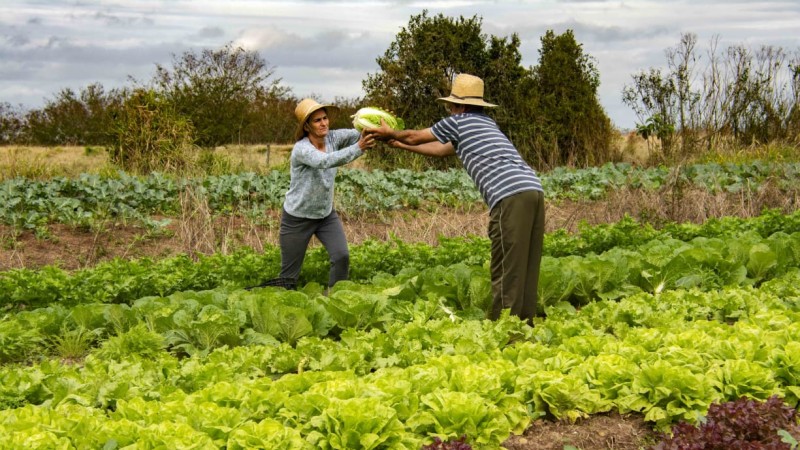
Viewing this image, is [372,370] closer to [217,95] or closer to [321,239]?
[321,239]

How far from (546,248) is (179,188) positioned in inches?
219

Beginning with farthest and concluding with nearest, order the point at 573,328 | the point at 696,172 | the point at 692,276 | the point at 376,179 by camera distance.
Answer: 1. the point at 696,172
2. the point at 376,179
3. the point at 692,276
4. the point at 573,328

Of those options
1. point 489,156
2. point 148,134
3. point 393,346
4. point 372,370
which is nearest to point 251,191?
point 148,134

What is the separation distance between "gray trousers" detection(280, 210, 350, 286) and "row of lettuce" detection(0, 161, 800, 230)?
3485 millimetres

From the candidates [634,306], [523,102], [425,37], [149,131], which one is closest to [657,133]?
[523,102]

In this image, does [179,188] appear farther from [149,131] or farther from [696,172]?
[696,172]

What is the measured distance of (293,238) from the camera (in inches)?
304

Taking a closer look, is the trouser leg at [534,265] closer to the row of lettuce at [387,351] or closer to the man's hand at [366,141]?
the row of lettuce at [387,351]

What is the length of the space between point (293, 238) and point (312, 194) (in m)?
0.44

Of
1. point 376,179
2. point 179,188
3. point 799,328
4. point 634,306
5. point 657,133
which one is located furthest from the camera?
point 657,133

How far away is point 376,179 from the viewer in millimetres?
13812

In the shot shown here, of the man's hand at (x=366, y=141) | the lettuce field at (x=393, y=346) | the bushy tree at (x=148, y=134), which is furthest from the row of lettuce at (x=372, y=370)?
the bushy tree at (x=148, y=134)

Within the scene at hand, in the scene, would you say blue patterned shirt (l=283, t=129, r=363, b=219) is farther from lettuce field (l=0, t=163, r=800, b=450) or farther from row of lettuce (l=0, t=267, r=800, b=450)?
row of lettuce (l=0, t=267, r=800, b=450)

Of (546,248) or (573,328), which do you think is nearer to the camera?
(573,328)
